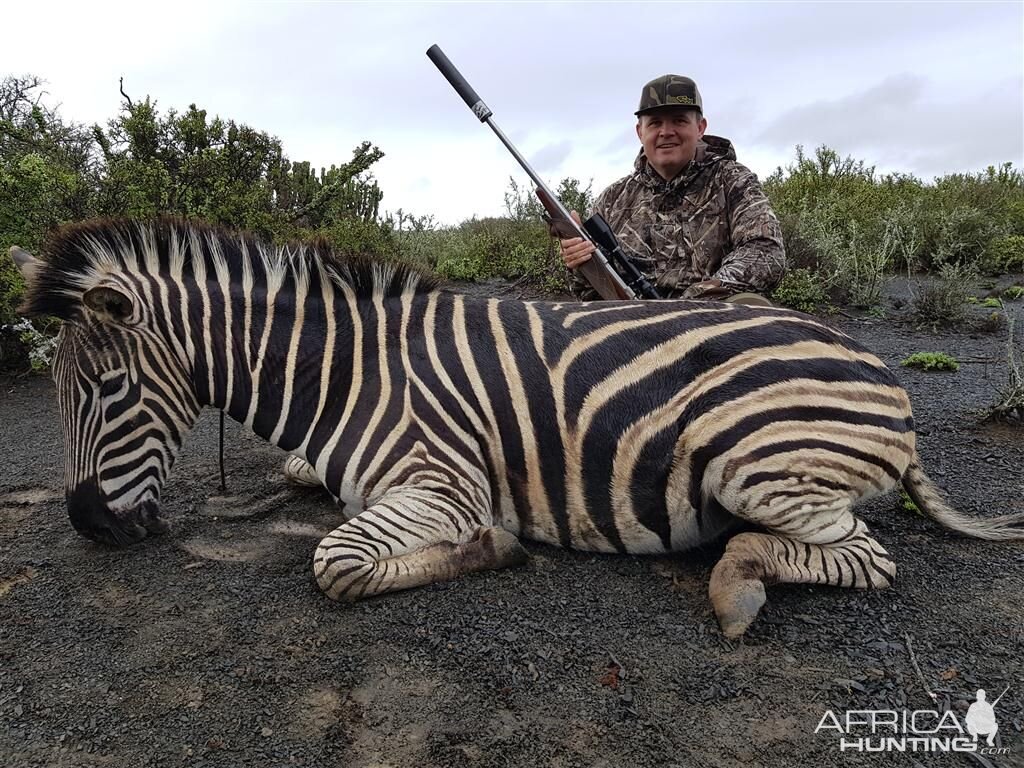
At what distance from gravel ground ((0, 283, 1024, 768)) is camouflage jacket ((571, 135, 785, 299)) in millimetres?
2372

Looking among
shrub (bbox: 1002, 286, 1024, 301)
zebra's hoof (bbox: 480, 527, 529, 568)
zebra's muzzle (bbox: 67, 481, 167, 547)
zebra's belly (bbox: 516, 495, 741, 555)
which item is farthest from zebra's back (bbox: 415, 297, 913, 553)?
shrub (bbox: 1002, 286, 1024, 301)

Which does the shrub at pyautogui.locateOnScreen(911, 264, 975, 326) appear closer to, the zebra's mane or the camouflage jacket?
the camouflage jacket

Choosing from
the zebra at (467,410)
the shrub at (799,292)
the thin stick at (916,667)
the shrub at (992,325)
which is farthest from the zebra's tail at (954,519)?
the shrub at (799,292)

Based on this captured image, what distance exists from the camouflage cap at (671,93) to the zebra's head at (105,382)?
424cm

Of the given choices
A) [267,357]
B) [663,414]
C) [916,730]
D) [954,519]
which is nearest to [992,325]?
[954,519]

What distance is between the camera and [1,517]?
3.86m

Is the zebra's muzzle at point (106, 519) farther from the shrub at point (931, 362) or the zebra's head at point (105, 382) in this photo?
the shrub at point (931, 362)

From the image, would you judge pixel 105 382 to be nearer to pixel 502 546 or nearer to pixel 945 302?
pixel 502 546

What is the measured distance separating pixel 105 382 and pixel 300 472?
1.32m

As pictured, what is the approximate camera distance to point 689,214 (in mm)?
5785

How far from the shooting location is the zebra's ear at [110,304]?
3020 millimetres

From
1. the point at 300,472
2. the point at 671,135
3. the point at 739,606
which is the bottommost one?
the point at 739,606

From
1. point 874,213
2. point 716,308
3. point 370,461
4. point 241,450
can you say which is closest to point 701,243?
point 716,308

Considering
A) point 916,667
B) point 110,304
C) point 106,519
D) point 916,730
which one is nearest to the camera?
point 916,730
